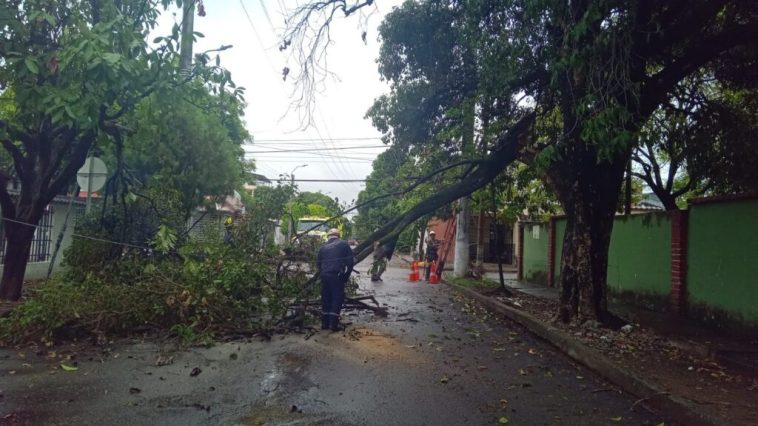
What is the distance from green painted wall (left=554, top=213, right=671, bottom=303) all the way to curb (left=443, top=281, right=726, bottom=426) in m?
2.57

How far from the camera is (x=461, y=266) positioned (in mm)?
18734

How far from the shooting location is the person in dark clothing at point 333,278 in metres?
8.77

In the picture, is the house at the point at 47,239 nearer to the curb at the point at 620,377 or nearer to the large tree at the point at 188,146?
the large tree at the point at 188,146

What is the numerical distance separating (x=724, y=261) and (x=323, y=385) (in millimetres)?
6291

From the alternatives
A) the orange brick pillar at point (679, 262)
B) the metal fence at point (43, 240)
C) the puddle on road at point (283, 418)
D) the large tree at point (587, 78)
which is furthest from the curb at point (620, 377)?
the metal fence at point (43, 240)

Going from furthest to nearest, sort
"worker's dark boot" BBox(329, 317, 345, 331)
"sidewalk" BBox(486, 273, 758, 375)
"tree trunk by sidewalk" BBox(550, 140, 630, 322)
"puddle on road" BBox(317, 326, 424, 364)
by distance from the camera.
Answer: "worker's dark boot" BBox(329, 317, 345, 331) < "tree trunk by sidewalk" BBox(550, 140, 630, 322) < "puddle on road" BBox(317, 326, 424, 364) < "sidewalk" BBox(486, 273, 758, 375)

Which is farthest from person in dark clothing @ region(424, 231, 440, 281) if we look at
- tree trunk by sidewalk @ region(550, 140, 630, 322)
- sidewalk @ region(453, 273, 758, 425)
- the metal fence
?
the metal fence

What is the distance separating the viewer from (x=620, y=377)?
6.07 meters

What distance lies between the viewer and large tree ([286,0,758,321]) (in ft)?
22.4

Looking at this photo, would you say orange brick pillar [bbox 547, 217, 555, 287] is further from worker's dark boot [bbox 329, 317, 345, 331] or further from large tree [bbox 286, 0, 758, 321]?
worker's dark boot [bbox 329, 317, 345, 331]

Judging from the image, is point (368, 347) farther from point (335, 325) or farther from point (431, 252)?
point (431, 252)

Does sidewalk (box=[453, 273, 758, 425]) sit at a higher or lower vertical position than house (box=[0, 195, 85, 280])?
lower

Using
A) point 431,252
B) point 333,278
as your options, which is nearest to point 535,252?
point 431,252

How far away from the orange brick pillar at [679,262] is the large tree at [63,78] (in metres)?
7.69
